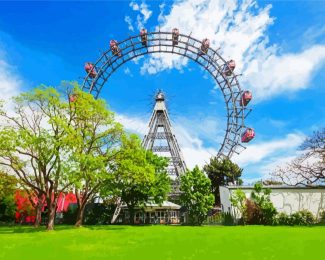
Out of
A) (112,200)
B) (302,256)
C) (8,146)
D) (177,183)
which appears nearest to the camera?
(302,256)

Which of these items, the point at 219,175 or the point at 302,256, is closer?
the point at 302,256

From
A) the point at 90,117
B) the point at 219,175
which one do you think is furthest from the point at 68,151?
the point at 219,175

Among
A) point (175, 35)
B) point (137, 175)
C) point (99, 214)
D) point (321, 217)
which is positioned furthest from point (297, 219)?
point (175, 35)

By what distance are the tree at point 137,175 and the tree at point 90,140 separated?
129cm

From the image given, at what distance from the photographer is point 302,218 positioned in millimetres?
38281

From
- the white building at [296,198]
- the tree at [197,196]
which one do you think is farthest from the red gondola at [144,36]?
the white building at [296,198]

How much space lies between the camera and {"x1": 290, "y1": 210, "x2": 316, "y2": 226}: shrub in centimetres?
3812

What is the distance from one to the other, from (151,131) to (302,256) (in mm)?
45471

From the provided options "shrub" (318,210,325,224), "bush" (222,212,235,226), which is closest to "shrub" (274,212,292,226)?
"shrub" (318,210,325,224)

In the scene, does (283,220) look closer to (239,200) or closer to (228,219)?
(239,200)

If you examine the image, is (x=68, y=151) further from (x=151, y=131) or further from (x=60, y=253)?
(x=151, y=131)

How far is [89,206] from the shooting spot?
49.5 m

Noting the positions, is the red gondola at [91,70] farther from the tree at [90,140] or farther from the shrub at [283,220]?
the shrub at [283,220]

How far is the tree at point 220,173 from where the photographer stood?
62344 mm
